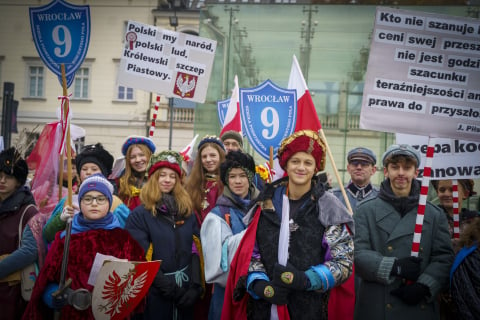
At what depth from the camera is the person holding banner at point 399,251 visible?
3938mm

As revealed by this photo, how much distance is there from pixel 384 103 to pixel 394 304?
5.06 feet

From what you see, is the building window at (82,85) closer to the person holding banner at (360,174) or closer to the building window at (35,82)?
the building window at (35,82)

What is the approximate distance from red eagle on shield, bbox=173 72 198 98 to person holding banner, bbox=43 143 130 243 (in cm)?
164

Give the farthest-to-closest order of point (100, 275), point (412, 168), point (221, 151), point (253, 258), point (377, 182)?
point (377, 182)
point (221, 151)
point (412, 168)
point (100, 275)
point (253, 258)

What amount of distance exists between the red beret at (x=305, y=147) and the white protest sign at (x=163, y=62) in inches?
142

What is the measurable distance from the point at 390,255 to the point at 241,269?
1.21 m

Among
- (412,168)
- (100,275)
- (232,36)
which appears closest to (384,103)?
(412,168)

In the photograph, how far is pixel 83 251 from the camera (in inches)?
167

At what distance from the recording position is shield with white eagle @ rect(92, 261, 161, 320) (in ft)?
12.9

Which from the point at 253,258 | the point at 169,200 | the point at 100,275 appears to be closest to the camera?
the point at 253,258

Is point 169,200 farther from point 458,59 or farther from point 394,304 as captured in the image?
point 458,59

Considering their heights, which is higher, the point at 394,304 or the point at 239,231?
the point at 239,231

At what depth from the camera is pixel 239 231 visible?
175 inches

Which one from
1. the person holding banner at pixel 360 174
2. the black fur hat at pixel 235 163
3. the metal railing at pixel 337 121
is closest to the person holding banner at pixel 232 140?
the person holding banner at pixel 360 174
